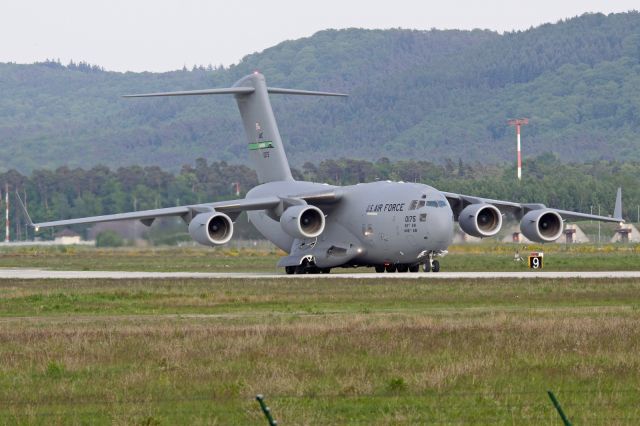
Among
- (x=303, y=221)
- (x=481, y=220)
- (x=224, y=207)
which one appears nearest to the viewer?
(x=303, y=221)

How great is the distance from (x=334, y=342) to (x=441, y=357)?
8.24ft

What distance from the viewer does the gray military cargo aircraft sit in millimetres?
46781

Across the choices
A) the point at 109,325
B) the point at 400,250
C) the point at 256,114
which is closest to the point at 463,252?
the point at 256,114

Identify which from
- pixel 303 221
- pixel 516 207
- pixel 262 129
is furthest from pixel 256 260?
pixel 303 221

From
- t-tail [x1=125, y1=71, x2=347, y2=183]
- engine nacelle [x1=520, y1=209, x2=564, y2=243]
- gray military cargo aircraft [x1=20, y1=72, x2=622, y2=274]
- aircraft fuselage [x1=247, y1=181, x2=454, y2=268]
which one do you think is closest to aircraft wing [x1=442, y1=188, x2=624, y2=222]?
gray military cargo aircraft [x1=20, y1=72, x2=622, y2=274]

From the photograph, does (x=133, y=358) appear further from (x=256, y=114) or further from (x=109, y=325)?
(x=256, y=114)

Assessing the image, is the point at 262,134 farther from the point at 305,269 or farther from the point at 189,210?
the point at 305,269

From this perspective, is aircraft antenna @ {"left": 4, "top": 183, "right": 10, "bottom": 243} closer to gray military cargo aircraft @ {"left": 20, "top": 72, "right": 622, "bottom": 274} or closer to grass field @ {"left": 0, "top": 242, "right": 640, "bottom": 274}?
grass field @ {"left": 0, "top": 242, "right": 640, "bottom": 274}

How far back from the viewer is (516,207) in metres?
51.9

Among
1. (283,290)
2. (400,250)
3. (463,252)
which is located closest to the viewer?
(283,290)

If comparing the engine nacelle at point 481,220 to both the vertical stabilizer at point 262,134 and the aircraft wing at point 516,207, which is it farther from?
the vertical stabilizer at point 262,134

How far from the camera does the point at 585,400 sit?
16.4m

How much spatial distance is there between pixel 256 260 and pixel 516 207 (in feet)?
68.8

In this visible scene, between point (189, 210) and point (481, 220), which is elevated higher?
point (189, 210)
